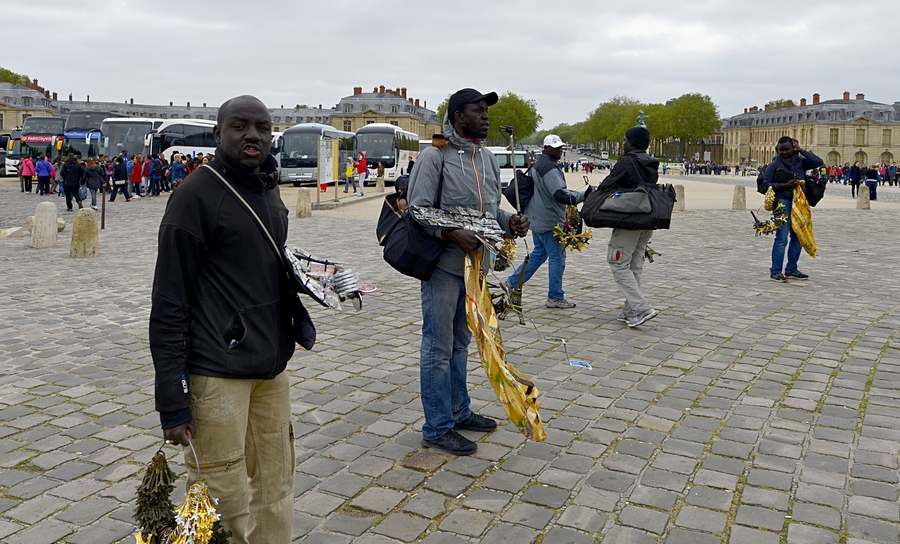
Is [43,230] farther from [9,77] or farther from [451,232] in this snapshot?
[9,77]

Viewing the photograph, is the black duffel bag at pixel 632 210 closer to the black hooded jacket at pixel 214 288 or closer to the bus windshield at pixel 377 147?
the black hooded jacket at pixel 214 288

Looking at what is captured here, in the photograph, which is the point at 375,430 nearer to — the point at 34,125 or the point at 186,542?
the point at 186,542

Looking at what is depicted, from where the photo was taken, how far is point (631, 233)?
8.24 metres

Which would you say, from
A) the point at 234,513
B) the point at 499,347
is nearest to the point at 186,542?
the point at 234,513

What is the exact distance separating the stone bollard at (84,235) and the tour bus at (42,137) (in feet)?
95.6

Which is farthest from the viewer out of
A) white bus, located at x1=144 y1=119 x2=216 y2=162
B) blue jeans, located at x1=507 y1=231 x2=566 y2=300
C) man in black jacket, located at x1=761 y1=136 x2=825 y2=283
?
white bus, located at x1=144 y1=119 x2=216 y2=162

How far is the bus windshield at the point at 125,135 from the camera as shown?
A: 3969cm

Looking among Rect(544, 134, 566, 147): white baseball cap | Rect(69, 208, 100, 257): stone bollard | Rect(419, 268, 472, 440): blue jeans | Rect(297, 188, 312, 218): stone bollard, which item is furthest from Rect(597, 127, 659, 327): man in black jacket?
Rect(297, 188, 312, 218): stone bollard

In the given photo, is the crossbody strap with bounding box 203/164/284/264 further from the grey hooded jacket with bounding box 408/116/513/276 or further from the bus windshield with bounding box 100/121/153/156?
the bus windshield with bounding box 100/121/153/156

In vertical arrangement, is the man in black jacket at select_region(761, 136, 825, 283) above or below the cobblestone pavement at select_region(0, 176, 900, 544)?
above

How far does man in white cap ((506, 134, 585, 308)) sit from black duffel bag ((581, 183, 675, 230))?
0.64 metres

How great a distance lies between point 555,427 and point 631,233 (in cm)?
338

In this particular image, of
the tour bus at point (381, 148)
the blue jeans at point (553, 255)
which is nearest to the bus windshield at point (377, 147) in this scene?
the tour bus at point (381, 148)

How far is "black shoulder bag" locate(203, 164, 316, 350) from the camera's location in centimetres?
289
